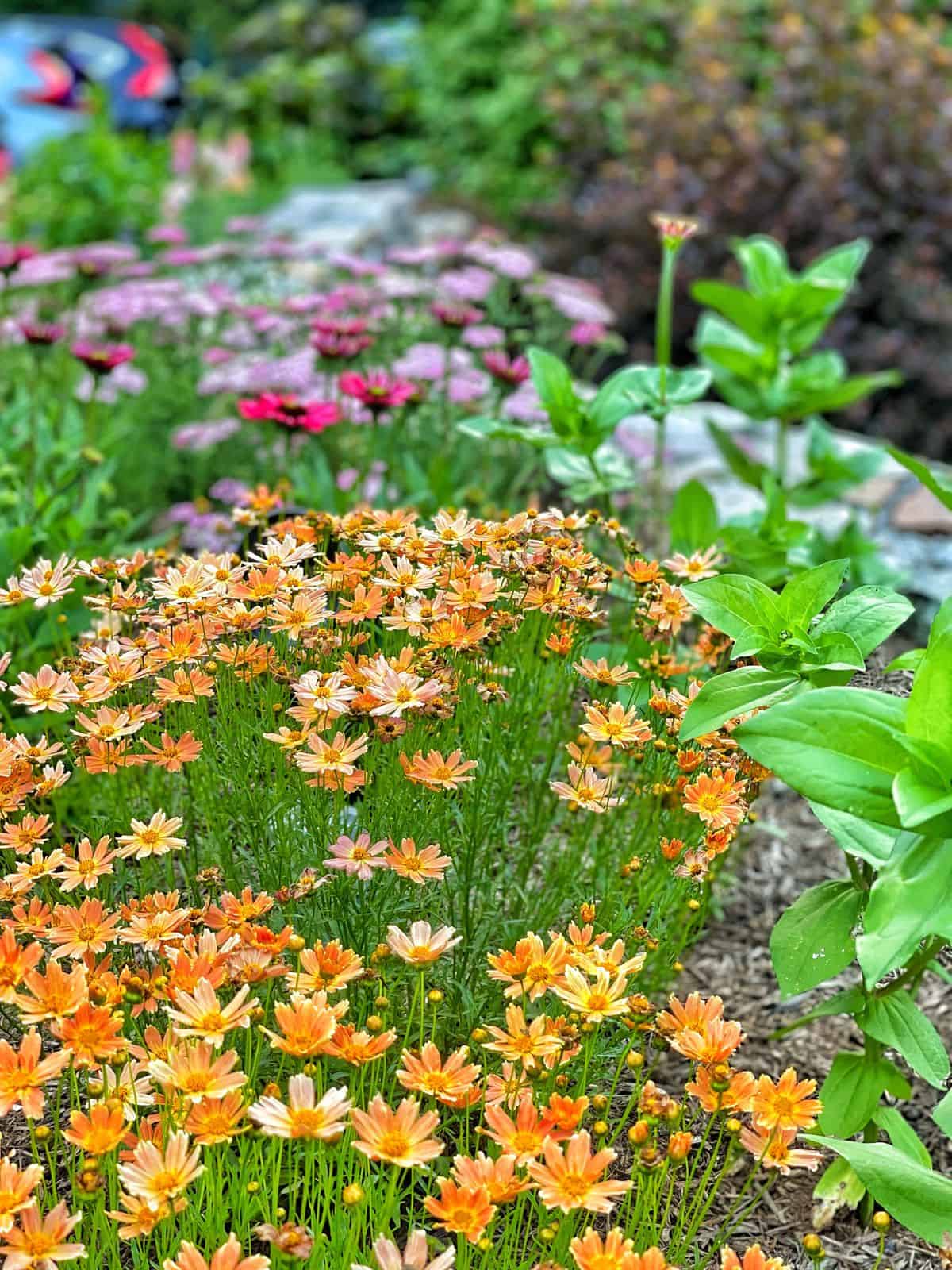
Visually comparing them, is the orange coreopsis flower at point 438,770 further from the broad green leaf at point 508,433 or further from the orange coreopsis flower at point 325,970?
the broad green leaf at point 508,433

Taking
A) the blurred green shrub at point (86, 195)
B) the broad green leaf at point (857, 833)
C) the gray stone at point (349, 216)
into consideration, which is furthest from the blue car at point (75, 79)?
the broad green leaf at point (857, 833)

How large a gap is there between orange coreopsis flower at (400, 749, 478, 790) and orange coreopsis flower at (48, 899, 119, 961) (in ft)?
1.34

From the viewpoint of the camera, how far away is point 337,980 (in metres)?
1.51

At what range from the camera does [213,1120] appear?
1393 millimetres

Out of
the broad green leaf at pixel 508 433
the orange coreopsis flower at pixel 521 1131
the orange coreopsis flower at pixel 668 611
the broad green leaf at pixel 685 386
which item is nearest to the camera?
the orange coreopsis flower at pixel 521 1131

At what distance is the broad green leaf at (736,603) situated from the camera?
1.85 meters

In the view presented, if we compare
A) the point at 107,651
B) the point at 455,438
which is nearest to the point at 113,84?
the point at 455,438

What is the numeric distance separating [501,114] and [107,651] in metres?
7.09

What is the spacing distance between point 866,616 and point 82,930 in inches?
44.2

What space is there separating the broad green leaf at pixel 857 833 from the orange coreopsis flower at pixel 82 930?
2.99 ft

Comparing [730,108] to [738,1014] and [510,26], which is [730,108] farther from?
[738,1014]

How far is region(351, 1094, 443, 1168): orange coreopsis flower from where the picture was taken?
1355mm

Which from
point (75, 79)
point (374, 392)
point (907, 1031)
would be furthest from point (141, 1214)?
point (75, 79)

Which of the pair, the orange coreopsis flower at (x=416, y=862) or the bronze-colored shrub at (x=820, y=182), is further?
the bronze-colored shrub at (x=820, y=182)
